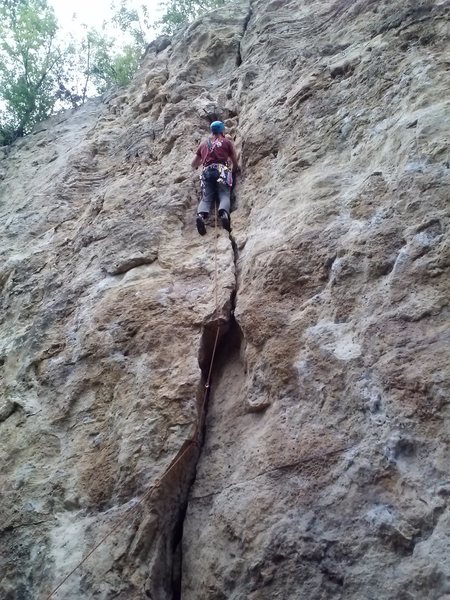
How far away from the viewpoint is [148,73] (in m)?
9.98

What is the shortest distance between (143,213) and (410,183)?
331 centimetres

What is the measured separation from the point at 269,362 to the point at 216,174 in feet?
9.15

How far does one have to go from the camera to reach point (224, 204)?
5.80m

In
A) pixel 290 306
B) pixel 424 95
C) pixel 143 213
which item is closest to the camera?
pixel 290 306

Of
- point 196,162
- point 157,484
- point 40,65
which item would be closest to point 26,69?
point 40,65

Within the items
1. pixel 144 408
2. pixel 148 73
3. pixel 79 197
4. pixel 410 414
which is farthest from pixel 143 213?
pixel 148 73

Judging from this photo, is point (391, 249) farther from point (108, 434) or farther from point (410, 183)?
point (108, 434)

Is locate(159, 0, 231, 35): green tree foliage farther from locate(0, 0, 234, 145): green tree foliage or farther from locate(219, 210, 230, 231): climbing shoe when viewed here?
locate(219, 210, 230, 231): climbing shoe

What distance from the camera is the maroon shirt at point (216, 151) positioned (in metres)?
6.21

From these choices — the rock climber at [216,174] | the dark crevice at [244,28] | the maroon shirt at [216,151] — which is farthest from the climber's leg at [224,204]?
the dark crevice at [244,28]

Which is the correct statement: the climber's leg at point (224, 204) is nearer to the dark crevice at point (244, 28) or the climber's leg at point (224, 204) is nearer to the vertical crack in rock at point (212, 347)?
the vertical crack in rock at point (212, 347)

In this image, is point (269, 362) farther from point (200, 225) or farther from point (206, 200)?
point (206, 200)

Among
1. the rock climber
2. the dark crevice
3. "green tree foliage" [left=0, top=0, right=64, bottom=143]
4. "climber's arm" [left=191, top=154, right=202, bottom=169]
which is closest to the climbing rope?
the rock climber

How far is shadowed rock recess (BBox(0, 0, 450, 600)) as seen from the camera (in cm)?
312
